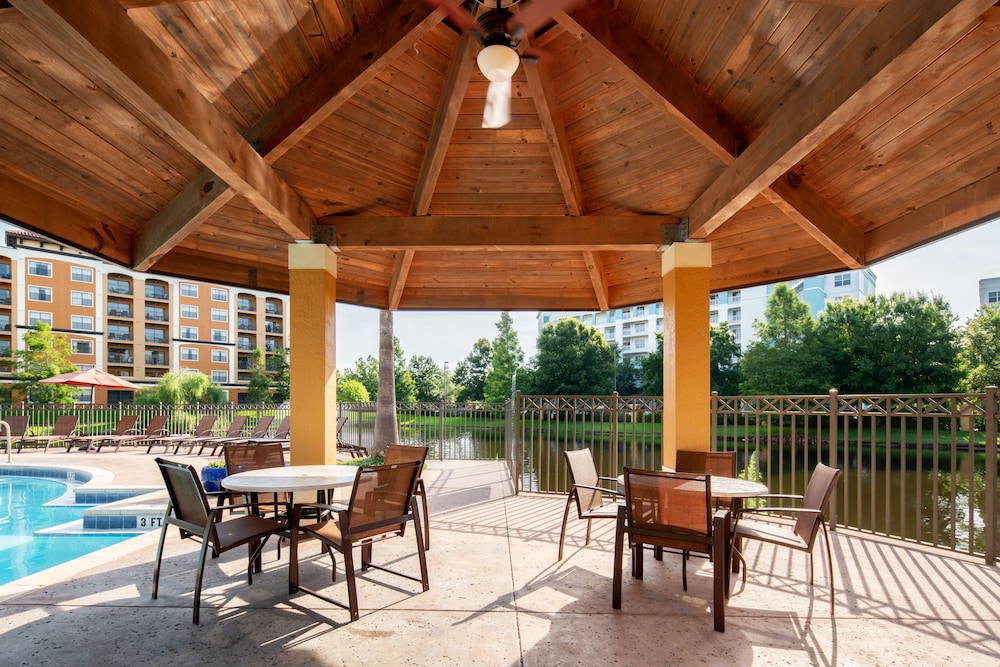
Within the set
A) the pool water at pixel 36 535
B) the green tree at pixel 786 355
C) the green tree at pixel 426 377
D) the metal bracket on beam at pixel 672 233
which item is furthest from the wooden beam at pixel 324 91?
the green tree at pixel 426 377

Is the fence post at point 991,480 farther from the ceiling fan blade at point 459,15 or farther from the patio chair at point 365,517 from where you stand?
the ceiling fan blade at point 459,15

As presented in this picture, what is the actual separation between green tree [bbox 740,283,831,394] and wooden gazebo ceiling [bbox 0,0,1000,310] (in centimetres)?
2367

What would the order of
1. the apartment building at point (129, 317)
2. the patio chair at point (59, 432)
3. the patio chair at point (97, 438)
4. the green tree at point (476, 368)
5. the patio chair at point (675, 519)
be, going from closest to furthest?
the patio chair at point (675, 519)
the patio chair at point (97, 438)
the patio chair at point (59, 432)
the apartment building at point (129, 317)
the green tree at point (476, 368)

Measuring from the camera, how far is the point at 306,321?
5715 mm

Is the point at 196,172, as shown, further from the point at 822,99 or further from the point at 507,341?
the point at 507,341

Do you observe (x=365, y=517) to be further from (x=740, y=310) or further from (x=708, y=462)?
(x=740, y=310)

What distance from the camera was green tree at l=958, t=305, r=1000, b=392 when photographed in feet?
77.9

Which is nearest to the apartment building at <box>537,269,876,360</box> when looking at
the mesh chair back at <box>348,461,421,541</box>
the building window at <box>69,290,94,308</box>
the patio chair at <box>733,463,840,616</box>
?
the building window at <box>69,290,94,308</box>

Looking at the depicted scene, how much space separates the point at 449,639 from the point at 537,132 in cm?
439

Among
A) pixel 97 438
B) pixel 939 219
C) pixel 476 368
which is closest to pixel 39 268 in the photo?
pixel 476 368

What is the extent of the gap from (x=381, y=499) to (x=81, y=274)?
153 feet

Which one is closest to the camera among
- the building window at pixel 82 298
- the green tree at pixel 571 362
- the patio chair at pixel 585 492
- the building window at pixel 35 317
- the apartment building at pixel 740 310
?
the patio chair at pixel 585 492

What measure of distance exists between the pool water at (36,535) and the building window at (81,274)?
37.2 meters

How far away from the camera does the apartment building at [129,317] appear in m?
35.8
